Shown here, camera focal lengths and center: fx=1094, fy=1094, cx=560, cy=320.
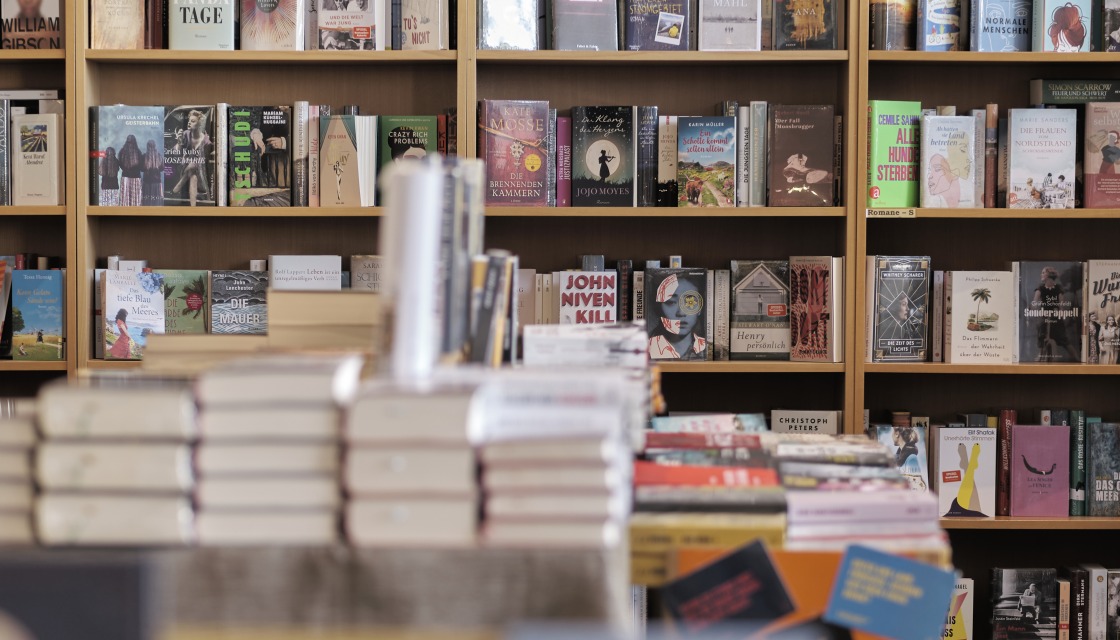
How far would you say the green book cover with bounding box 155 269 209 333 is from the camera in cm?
291

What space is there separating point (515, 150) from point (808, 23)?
82 centimetres

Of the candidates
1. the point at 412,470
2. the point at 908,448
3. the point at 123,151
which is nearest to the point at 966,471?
the point at 908,448

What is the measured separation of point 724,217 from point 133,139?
5.23ft

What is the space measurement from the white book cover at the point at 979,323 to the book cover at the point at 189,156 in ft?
6.44

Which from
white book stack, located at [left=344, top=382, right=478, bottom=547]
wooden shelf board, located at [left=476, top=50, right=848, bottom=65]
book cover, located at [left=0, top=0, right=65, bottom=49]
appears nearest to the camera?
white book stack, located at [left=344, top=382, right=478, bottom=547]

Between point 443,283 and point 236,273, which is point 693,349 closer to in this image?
point 236,273

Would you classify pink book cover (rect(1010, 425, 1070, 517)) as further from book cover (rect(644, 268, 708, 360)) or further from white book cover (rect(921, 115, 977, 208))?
book cover (rect(644, 268, 708, 360))

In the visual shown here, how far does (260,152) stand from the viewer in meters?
2.87

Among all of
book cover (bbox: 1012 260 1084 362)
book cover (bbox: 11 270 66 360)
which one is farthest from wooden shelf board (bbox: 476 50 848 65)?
book cover (bbox: 11 270 66 360)

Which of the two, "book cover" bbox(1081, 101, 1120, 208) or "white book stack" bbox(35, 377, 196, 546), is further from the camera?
"book cover" bbox(1081, 101, 1120, 208)

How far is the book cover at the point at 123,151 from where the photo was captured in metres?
2.84

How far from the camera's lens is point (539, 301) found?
2893 millimetres

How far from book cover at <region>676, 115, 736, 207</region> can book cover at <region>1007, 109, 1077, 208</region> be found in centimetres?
72

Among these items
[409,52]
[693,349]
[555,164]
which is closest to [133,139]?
[409,52]
